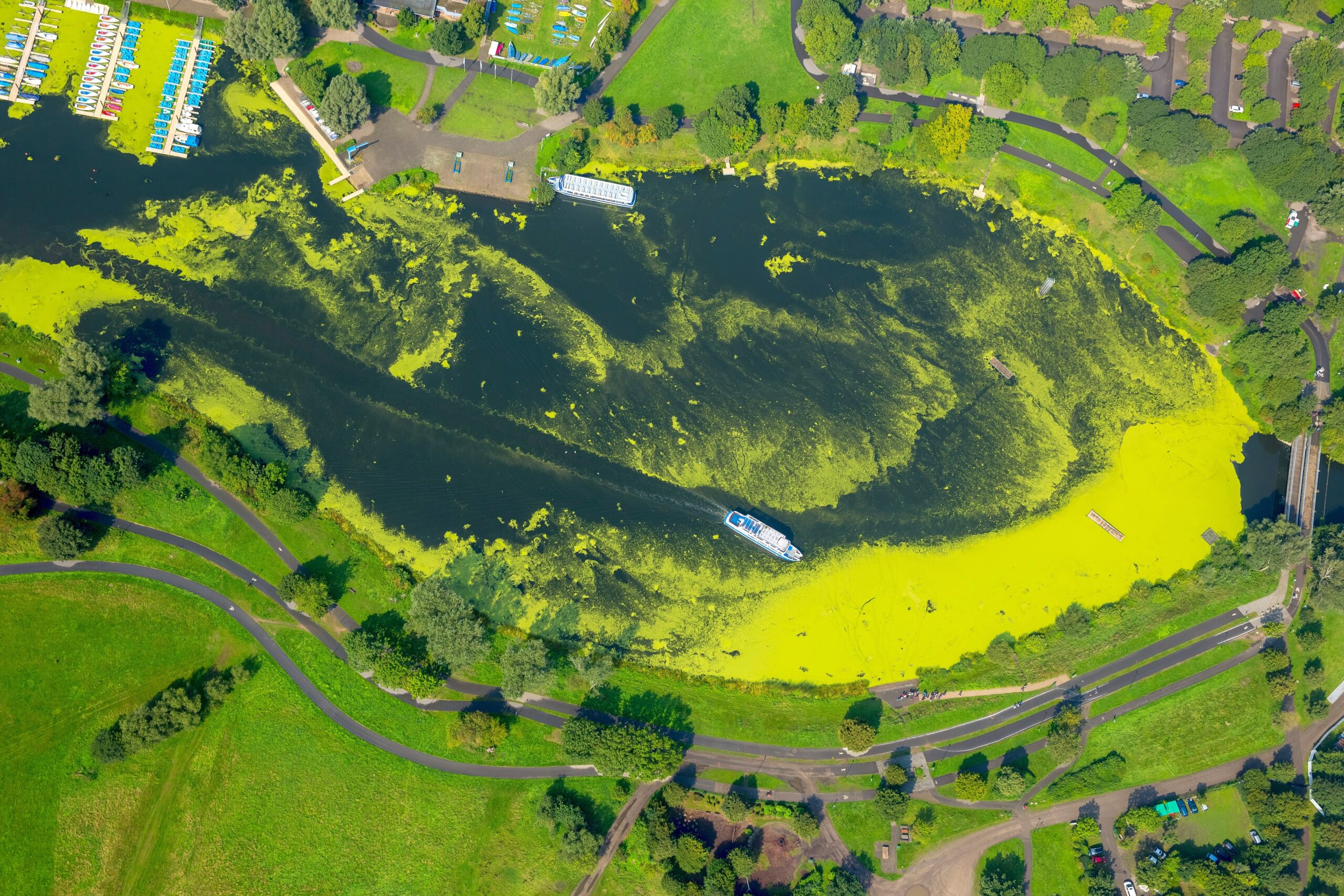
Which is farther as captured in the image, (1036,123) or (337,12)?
(1036,123)

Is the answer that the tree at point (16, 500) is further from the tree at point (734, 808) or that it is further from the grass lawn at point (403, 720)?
the tree at point (734, 808)

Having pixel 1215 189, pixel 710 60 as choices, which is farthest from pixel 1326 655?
pixel 710 60

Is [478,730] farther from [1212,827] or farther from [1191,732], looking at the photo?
[1212,827]

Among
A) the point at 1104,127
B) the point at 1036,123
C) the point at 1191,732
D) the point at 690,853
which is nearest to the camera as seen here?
the point at 690,853

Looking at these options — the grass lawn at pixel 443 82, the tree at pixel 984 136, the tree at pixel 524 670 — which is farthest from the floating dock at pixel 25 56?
the tree at pixel 984 136

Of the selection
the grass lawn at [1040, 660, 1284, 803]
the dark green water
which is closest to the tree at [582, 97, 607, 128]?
the dark green water
